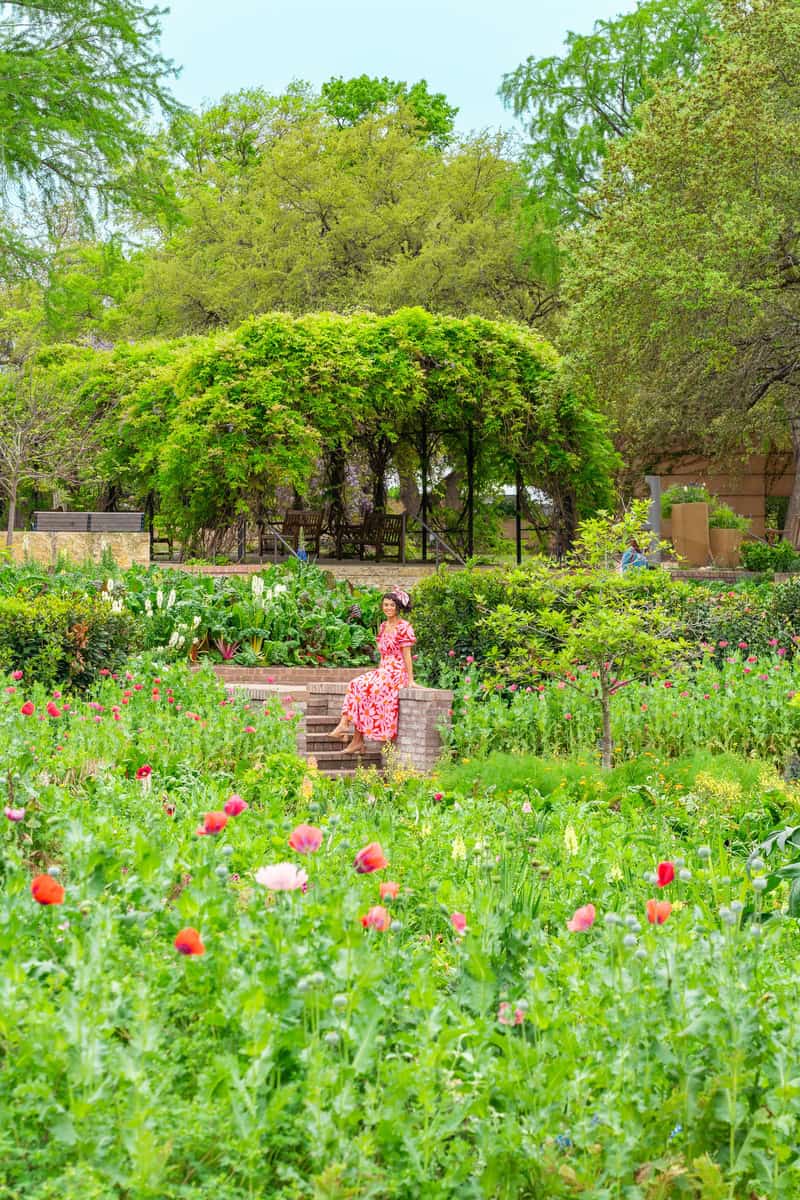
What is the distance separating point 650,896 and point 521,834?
887 mm

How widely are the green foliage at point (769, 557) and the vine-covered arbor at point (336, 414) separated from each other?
3.94 m

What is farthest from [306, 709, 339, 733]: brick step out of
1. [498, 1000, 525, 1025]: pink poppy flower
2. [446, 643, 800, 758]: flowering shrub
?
[498, 1000, 525, 1025]: pink poppy flower

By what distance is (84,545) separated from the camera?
17.5 metres

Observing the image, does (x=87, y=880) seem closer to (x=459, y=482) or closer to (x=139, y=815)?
(x=139, y=815)

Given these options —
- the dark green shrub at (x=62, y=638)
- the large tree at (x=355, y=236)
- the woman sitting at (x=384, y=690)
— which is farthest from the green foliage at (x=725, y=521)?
the woman sitting at (x=384, y=690)

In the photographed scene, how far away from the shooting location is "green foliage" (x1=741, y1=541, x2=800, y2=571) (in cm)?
2384

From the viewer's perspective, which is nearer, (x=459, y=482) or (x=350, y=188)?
(x=459, y=482)

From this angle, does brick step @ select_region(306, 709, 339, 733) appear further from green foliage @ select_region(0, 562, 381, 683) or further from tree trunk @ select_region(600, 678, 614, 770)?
green foliage @ select_region(0, 562, 381, 683)

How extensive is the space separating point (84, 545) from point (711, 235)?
9456 mm

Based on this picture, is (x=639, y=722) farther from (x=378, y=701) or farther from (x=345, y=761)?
(x=345, y=761)

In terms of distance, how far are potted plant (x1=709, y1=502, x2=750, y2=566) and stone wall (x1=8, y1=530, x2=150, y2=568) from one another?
1385 cm

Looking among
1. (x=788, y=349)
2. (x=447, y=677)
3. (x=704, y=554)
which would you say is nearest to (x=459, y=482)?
(x=704, y=554)

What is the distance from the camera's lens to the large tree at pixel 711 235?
1689 cm

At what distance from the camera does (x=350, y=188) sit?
30.0m
